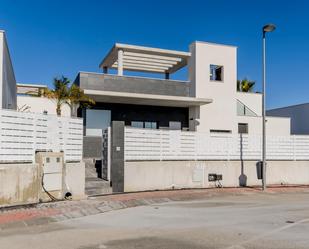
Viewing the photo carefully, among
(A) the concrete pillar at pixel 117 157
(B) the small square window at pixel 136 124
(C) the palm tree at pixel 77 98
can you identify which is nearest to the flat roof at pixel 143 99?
(C) the palm tree at pixel 77 98

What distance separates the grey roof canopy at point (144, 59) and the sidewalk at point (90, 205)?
10.0 m

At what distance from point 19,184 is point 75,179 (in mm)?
2220

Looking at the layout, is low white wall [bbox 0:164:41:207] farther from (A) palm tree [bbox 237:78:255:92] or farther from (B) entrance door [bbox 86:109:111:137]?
(A) palm tree [bbox 237:78:255:92]

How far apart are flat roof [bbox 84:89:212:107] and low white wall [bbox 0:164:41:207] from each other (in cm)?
913

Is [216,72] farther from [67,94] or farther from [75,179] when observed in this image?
[75,179]

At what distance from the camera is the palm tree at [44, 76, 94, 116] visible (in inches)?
760

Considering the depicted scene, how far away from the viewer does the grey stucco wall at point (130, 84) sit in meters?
20.6

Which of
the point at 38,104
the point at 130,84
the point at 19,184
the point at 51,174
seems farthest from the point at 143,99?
the point at 19,184

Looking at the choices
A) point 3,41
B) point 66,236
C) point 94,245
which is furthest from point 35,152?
point 3,41

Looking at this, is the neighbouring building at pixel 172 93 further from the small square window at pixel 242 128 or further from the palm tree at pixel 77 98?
the palm tree at pixel 77 98

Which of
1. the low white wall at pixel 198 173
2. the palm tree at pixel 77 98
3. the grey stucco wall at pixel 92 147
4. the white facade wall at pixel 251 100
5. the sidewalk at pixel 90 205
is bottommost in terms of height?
the sidewalk at pixel 90 205

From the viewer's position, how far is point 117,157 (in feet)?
47.7

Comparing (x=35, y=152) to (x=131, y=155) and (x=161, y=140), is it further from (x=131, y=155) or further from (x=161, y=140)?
(x=161, y=140)

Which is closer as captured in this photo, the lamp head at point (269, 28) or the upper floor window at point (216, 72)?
the lamp head at point (269, 28)
